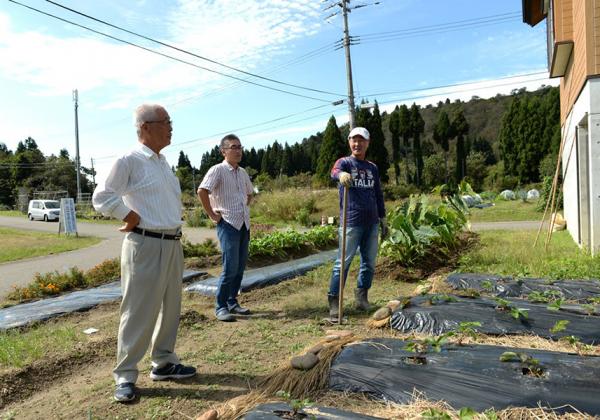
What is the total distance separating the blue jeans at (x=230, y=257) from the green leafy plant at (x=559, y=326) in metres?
2.72

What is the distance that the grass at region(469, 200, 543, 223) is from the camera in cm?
1639

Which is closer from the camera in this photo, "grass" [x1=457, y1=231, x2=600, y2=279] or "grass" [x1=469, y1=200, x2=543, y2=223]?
"grass" [x1=457, y1=231, x2=600, y2=279]

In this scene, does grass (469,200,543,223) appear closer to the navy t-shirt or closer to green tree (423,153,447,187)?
the navy t-shirt

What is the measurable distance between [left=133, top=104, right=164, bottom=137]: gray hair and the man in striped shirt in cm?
147

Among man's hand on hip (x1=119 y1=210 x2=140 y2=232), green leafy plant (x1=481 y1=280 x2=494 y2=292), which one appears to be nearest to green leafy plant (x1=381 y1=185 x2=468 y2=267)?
green leafy plant (x1=481 y1=280 x2=494 y2=292)

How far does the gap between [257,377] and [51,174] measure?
49.5 metres

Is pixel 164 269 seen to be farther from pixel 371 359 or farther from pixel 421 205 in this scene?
pixel 421 205

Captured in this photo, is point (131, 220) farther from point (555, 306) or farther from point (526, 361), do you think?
point (555, 306)

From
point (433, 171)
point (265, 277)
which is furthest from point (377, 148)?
point (265, 277)

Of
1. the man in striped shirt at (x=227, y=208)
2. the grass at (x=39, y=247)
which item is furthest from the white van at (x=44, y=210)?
the man in striped shirt at (x=227, y=208)

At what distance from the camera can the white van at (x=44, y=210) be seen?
2727cm

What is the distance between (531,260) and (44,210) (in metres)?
28.4

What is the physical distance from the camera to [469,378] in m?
2.32

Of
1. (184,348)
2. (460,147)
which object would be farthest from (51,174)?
(184,348)
